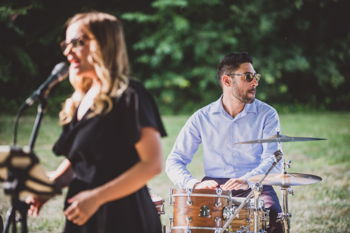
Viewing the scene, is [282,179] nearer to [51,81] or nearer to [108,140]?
[108,140]

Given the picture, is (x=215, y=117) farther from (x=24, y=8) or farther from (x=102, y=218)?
(x=24, y=8)

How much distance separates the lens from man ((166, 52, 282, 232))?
177 inches

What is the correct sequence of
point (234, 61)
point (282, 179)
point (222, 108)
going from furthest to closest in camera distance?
point (234, 61)
point (222, 108)
point (282, 179)

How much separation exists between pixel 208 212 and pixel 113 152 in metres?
1.72

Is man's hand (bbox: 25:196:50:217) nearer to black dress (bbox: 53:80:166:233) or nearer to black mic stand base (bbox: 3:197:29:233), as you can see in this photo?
black mic stand base (bbox: 3:197:29:233)

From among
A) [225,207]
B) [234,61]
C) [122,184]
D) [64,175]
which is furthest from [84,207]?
[234,61]

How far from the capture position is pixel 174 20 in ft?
57.2

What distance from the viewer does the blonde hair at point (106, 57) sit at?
2.25 meters

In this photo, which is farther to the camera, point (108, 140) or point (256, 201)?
point (256, 201)

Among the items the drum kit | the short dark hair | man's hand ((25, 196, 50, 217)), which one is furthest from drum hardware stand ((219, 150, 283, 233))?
man's hand ((25, 196, 50, 217))

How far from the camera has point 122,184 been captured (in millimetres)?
2166

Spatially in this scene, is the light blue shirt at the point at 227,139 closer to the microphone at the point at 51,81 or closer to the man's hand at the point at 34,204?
the man's hand at the point at 34,204

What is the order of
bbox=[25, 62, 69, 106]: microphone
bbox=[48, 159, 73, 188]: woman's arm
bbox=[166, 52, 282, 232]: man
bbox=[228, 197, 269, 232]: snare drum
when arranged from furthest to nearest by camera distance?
bbox=[166, 52, 282, 232]: man < bbox=[228, 197, 269, 232]: snare drum < bbox=[48, 159, 73, 188]: woman's arm < bbox=[25, 62, 69, 106]: microphone

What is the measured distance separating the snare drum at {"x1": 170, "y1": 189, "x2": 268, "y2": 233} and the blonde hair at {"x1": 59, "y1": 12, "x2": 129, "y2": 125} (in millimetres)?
1760
